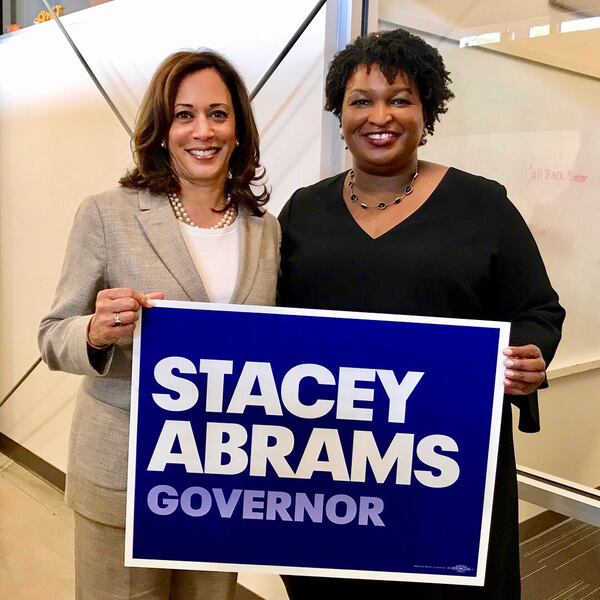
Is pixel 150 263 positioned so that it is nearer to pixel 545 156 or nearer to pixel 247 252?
pixel 247 252

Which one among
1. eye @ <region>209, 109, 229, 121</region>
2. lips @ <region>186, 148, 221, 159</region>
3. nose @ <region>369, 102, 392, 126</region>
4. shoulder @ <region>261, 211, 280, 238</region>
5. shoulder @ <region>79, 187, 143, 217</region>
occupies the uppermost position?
nose @ <region>369, 102, 392, 126</region>

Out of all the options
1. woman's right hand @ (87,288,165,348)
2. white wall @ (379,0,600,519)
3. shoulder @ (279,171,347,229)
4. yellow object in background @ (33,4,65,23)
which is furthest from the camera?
yellow object in background @ (33,4,65,23)

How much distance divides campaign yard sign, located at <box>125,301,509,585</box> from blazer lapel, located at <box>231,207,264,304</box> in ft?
0.38

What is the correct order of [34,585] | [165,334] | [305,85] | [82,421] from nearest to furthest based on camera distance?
[165,334] < [82,421] < [305,85] < [34,585]

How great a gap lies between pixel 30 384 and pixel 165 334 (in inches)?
101

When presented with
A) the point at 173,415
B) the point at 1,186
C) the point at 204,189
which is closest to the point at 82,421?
the point at 173,415

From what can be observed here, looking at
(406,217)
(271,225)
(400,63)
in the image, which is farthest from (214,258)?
(400,63)

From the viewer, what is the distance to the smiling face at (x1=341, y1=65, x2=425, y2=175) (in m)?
1.34

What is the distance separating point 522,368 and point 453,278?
0.72ft

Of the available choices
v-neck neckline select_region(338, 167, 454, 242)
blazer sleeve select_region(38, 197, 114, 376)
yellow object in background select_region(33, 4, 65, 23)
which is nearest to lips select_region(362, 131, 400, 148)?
v-neck neckline select_region(338, 167, 454, 242)

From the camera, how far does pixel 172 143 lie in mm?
1310

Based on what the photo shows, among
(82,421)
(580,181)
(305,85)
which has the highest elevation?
(305,85)

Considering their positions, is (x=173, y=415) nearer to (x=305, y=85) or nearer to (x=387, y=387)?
(x=387, y=387)

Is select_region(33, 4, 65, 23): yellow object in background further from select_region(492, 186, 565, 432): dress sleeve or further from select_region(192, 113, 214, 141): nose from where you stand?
select_region(492, 186, 565, 432): dress sleeve
